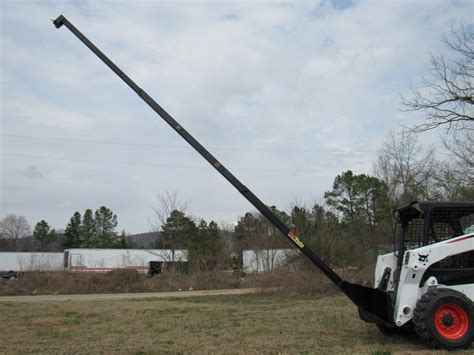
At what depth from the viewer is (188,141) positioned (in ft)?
30.1

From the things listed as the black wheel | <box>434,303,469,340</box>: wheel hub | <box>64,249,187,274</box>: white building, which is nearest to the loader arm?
the black wheel

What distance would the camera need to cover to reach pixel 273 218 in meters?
8.70

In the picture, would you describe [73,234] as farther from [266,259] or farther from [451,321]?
[451,321]

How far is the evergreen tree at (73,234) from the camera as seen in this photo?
82.2m

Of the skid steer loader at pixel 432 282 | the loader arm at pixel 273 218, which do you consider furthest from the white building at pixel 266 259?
the skid steer loader at pixel 432 282

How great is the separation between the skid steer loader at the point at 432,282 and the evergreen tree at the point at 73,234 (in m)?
79.9

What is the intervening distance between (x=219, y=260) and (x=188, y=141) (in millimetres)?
25048

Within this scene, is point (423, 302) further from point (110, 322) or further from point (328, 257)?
point (328, 257)

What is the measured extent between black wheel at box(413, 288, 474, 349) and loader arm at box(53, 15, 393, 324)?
62 cm

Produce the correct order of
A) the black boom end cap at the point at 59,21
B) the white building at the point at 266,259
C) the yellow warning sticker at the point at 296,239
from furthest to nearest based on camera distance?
the white building at the point at 266,259 → the black boom end cap at the point at 59,21 → the yellow warning sticker at the point at 296,239

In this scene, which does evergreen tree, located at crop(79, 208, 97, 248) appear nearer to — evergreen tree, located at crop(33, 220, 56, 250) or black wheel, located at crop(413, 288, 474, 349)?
evergreen tree, located at crop(33, 220, 56, 250)

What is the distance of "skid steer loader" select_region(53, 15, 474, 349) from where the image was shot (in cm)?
738

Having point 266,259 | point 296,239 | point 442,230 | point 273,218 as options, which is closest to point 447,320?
point 442,230

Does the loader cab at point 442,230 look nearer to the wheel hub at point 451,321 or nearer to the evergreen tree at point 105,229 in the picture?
the wheel hub at point 451,321
